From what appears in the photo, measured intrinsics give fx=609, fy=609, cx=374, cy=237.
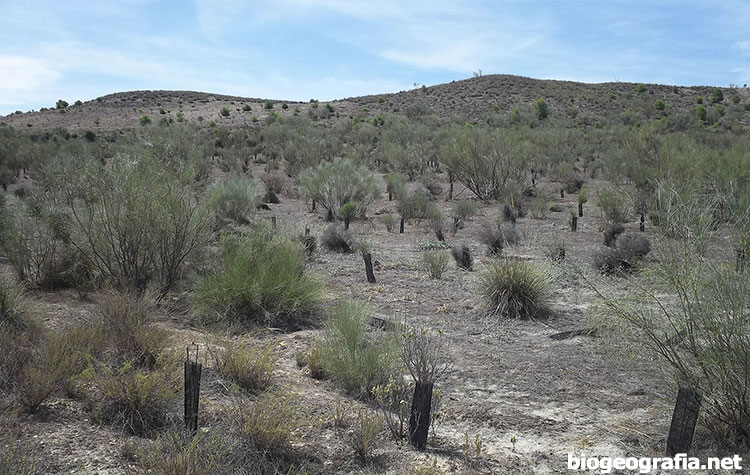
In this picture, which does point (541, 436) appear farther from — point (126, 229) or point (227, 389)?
point (126, 229)

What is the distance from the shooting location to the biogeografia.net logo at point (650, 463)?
15.7 ft

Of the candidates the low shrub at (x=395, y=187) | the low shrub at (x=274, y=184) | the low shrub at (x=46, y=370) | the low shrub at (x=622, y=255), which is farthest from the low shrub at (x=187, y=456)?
the low shrub at (x=274, y=184)

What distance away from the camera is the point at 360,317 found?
721cm

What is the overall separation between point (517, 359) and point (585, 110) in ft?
196

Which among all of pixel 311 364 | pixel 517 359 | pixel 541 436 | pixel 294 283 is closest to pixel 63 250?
pixel 294 283

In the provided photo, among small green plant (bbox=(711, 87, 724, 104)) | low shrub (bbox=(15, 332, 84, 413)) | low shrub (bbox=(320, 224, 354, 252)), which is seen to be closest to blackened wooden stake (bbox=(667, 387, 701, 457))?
low shrub (bbox=(15, 332, 84, 413))

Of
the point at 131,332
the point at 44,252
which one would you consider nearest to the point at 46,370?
the point at 131,332

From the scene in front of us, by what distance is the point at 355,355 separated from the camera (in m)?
6.37

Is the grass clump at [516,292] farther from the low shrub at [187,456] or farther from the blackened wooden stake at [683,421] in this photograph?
the low shrub at [187,456]

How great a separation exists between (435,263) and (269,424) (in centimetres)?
759

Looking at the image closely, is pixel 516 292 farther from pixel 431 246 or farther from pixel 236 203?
pixel 236 203

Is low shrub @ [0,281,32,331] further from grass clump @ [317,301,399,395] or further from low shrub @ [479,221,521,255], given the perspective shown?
low shrub @ [479,221,521,255]

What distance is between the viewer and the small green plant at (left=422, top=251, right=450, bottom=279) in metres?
12.0

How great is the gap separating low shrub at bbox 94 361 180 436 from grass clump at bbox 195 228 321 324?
109 inches
